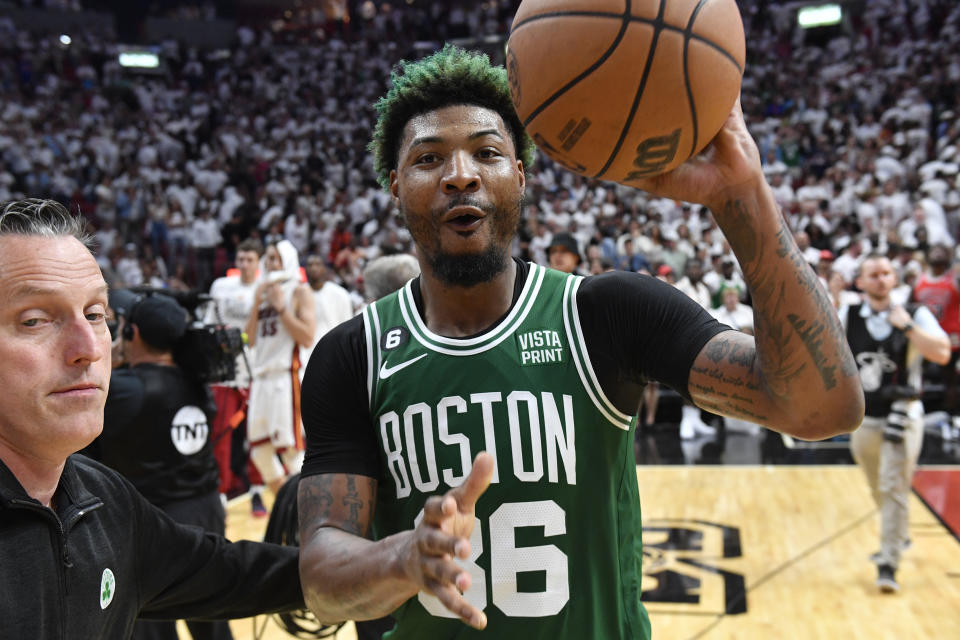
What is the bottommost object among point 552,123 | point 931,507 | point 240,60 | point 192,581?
point 931,507

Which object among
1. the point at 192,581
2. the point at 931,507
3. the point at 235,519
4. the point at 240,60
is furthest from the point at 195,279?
the point at 192,581

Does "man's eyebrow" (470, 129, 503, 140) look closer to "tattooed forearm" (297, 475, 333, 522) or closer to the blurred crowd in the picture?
"tattooed forearm" (297, 475, 333, 522)

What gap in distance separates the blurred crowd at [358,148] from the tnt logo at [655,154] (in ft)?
26.3

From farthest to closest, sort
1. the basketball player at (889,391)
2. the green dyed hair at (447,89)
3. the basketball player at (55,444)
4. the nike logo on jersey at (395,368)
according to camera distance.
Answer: the basketball player at (889,391)
the green dyed hair at (447,89)
the nike logo on jersey at (395,368)
the basketball player at (55,444)

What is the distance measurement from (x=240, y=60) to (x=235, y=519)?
59.2ft

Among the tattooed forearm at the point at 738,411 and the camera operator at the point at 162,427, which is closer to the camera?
the tattooed forearm at the point at 738,411

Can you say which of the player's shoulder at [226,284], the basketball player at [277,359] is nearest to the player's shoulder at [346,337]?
the basketball player at [277,359]

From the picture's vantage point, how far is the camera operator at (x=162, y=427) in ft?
11.9

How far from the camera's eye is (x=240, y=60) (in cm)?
2255

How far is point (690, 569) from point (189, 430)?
11.7ft

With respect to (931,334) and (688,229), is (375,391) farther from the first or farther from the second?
(688,229)

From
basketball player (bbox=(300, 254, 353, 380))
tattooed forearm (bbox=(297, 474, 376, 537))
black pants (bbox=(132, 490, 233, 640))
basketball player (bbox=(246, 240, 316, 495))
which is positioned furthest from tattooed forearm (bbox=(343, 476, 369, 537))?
basketball player (bbox=(300, 254, 353, 380))

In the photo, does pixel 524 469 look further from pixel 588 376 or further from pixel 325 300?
pixel 325 300

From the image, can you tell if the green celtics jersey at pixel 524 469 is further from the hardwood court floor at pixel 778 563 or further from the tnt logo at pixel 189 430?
the hardwood court floor at pixel 778 563
